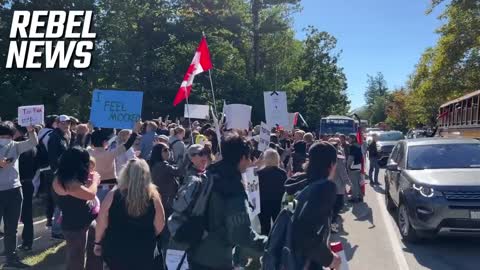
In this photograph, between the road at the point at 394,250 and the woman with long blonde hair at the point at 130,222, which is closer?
the woman with long blonde hair at the point at 130,222

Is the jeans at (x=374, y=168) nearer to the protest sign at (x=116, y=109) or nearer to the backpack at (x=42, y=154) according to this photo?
the protest sign at (x=116, y=109)

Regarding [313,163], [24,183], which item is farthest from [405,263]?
[24,183]

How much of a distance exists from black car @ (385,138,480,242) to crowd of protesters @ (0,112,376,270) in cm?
126

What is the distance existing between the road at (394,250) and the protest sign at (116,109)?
3.97 metres

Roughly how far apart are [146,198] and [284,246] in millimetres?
1270

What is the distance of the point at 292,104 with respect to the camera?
139 feet

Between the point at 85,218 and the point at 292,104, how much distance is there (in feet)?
124

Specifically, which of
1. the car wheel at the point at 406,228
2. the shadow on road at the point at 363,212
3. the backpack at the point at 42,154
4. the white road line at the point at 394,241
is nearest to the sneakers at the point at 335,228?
the shadow on road at the point at 363,212

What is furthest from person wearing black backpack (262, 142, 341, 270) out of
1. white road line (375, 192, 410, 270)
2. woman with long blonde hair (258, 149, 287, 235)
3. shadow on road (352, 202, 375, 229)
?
shadow on road (352, 202, 375, 229)

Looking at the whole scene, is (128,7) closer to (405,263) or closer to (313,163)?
(405,263)

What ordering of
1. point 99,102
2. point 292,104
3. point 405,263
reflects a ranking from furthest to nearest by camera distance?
point 292,104 < point 99,102 < point 405,263

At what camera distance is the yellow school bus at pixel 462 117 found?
55.8ft

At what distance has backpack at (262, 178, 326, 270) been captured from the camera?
3.41m

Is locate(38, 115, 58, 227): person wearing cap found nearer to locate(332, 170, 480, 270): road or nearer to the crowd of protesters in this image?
the crowd of protesters
